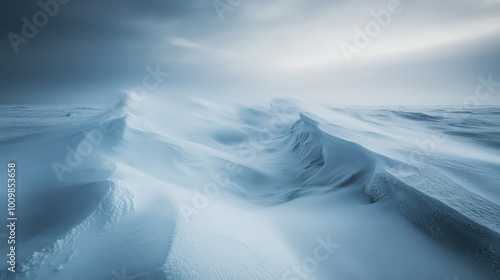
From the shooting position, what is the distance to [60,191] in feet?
11.5

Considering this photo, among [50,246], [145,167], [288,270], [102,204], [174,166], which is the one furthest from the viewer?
[174,166]

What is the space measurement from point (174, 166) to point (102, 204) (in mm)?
3152

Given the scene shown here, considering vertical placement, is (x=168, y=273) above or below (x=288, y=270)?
above

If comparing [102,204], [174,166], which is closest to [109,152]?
[174,166]

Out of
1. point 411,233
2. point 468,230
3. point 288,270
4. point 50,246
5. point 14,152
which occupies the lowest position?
point 14,152

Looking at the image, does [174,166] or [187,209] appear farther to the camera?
[174,166]

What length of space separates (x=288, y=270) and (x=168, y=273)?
1.31m

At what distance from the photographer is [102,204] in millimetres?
2771

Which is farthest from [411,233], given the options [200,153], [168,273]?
[200,153]

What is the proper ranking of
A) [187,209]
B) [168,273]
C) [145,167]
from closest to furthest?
[168,273] < [187,209] < [145,167]

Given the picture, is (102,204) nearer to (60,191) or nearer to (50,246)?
(50,246)

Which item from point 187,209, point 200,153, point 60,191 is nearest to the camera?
point 187,209

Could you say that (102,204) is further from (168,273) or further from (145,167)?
(145,167)

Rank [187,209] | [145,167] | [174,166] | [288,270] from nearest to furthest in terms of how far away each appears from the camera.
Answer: [288,270] → [187,209] → [145,167] → [174,166]
